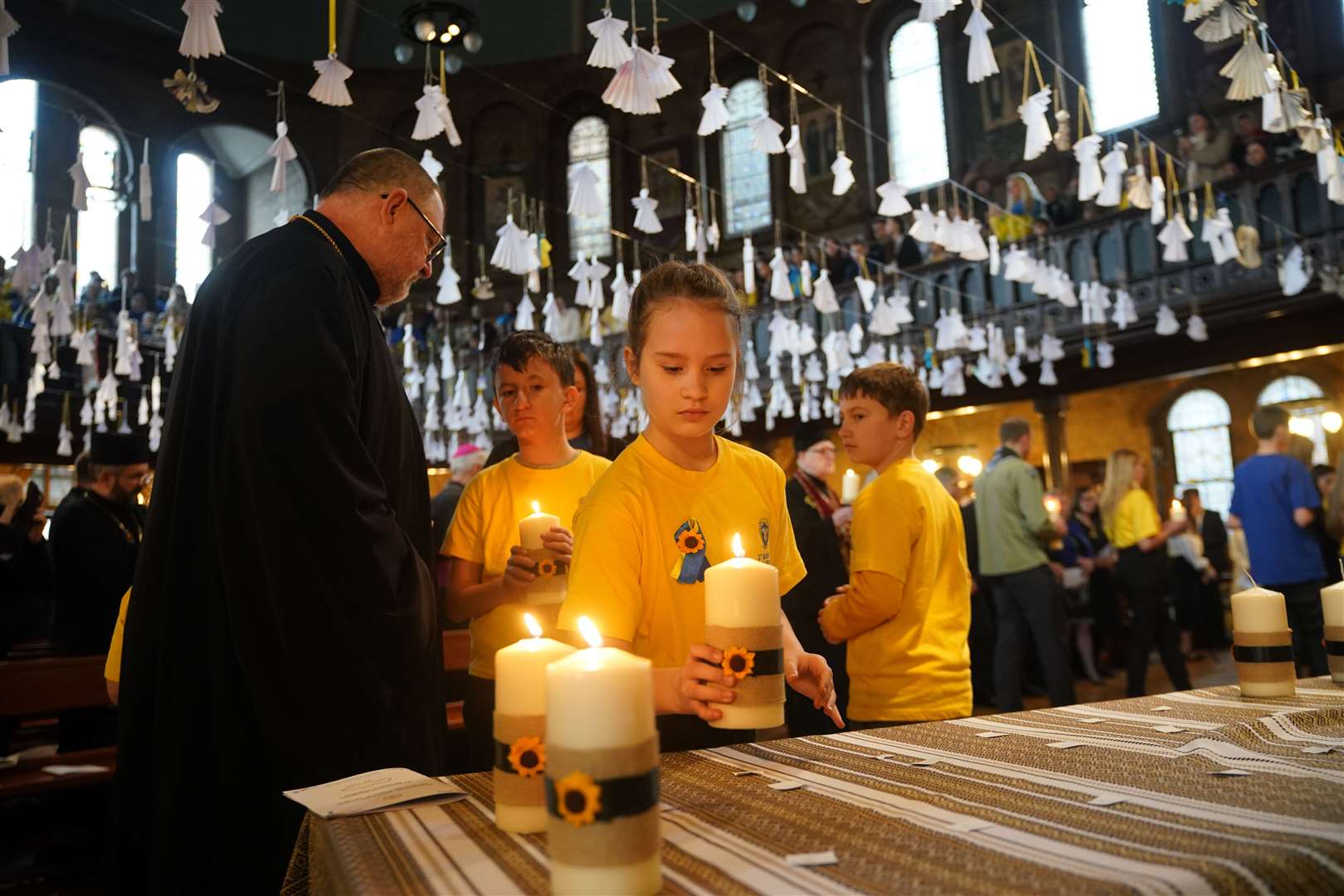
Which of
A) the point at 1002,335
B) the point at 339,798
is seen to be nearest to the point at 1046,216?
the point at 1002,335

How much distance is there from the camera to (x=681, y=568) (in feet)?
5.18

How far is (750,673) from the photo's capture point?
1079mm

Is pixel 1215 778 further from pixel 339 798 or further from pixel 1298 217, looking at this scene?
pixel 1298 217

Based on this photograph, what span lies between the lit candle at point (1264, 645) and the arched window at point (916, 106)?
613 inches

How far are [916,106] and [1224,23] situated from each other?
13460mm

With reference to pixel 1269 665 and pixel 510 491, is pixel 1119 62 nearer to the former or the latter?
pixel 510 491

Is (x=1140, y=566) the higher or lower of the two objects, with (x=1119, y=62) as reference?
lower

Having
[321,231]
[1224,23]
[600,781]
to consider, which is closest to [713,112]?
[1224,23]

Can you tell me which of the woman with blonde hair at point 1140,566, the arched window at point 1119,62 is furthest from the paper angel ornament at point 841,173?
the arched window at point 1119,62

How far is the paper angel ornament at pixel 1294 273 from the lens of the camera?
32.4ft

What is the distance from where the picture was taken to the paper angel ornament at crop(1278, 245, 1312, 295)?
32.4 ft

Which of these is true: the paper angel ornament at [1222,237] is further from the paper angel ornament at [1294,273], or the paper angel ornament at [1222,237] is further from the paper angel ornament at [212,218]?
the paper angel ornament at [212,218]

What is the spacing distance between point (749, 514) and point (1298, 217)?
38.4 ft

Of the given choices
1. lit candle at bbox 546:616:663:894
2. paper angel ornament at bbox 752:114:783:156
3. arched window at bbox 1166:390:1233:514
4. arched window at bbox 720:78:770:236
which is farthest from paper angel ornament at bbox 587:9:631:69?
arched window at bbox 720:78:770:236
